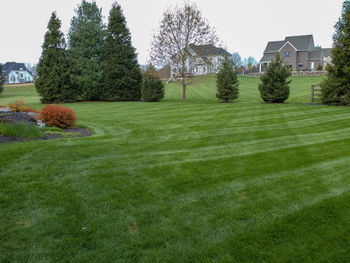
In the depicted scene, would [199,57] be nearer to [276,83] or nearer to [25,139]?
[276,83]

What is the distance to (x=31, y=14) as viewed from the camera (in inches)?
675

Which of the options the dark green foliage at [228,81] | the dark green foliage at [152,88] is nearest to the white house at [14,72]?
the dark green foliage at [152,88]

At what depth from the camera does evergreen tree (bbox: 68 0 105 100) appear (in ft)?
104

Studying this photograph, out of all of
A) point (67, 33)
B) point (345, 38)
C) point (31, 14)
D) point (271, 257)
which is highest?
point (67, 33)

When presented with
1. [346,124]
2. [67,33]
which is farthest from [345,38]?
[67,33]

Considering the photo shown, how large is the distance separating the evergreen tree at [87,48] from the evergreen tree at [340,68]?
80.8 feet

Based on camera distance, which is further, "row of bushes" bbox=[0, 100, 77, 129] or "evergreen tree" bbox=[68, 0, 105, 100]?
"evergreen tree" bbox=[68, 0, 105, 100]

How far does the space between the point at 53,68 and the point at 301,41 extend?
170 feet

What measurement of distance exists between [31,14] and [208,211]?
744 inches

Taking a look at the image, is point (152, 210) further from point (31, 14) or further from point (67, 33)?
point (67, 33)

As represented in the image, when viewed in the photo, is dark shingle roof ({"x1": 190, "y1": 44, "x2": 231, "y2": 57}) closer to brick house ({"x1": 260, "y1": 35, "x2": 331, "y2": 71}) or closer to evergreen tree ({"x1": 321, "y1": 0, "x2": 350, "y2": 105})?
evergreen tree ({"x1": 321, "y1": 0, "x2": 350, "y2": 105})

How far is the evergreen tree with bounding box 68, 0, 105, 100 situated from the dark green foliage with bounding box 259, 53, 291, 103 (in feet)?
65.4

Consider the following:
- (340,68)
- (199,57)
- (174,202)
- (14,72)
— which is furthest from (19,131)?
(14,72)

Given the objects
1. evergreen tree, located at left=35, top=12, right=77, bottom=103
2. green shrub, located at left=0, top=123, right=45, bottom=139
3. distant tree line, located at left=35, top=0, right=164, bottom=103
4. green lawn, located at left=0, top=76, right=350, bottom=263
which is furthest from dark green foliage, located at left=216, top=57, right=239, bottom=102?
green shrub, located at left=0, top=123, right=45, bottom=139
